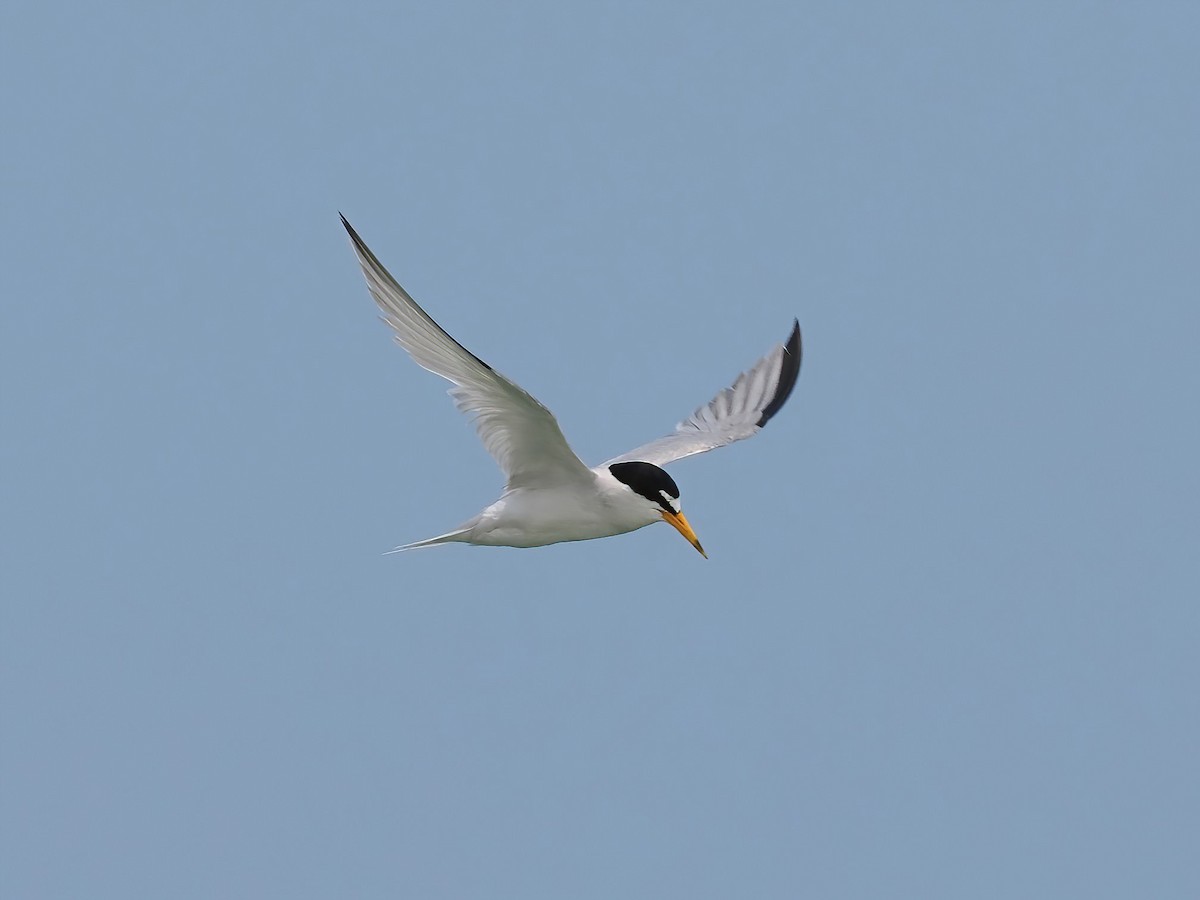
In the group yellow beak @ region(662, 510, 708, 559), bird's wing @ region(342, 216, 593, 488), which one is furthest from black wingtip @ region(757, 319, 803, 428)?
bird's wing @ region(342, 216, 593, 488)

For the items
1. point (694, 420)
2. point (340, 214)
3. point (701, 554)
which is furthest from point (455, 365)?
point (694, 420)

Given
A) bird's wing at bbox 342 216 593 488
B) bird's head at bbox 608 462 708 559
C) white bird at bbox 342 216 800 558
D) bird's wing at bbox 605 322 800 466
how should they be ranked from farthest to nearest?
bird's wing at bbox 605 322 800 466
bird's head at bbox 608 462 708 559
white bird at bbox 342 216 800 558
bird's wing at bbox 342 216 593 488

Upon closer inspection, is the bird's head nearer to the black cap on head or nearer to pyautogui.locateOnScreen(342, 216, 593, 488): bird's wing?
the black cap on head

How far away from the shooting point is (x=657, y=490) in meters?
9.09

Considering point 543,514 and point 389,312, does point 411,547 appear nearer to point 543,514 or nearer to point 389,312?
point 543,514

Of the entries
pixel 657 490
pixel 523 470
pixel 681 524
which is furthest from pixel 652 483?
pixel 523 470

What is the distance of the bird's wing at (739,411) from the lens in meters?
11.0

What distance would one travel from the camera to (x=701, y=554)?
9.04 metres

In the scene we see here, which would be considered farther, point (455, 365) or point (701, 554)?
point (701, 554)

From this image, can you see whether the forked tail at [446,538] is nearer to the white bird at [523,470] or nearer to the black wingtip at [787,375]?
the white bird at [523,470]

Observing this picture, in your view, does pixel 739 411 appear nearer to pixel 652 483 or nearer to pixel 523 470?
pixel 652 483

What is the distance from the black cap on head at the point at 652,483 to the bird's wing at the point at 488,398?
263 mm

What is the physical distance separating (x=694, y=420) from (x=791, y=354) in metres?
0.91

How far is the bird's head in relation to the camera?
9.09 m
